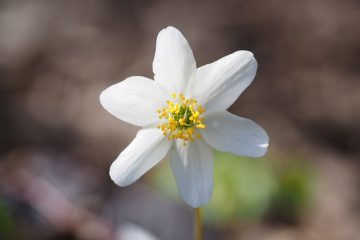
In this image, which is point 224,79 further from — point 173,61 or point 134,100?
point 134,100

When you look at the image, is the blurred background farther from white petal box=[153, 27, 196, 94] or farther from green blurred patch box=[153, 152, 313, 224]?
white petal box=[153, 27, 196, 94]

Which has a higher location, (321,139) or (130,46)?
(130,46)

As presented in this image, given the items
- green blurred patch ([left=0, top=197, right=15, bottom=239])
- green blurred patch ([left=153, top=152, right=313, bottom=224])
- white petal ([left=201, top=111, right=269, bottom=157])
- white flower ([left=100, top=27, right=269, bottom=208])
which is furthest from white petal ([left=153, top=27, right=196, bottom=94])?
green blurred patch ([left=0, top=197, right=15, bottom=239])

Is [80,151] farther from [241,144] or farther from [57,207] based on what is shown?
[241,144]

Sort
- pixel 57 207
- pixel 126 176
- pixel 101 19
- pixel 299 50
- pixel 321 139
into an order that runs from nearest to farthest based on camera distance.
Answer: pixel 126 176 → pixel 57 207 → pixel 321 139 → pixel 299 50 → pixel 101 19

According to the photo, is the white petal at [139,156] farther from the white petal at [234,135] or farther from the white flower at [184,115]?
the white petal at [234,135]

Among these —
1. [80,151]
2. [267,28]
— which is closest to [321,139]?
[267,28]

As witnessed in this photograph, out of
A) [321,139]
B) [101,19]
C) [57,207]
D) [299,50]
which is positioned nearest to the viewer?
[57,207]
